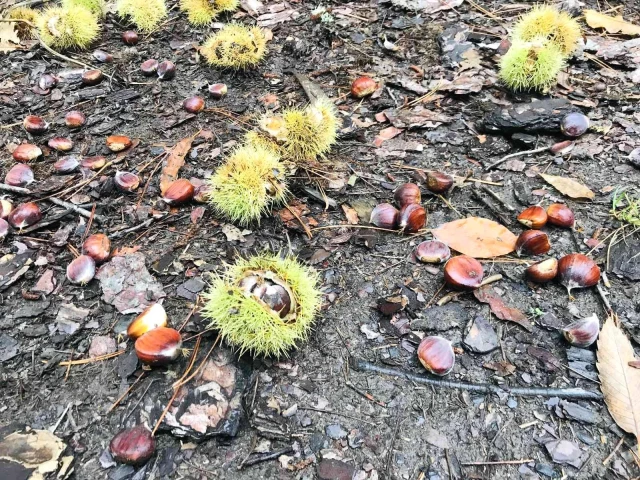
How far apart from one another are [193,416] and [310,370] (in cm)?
44

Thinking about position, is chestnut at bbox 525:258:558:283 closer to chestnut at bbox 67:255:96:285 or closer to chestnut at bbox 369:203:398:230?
chestnut at bbox 369:203:398:230

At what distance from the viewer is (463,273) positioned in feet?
6.41

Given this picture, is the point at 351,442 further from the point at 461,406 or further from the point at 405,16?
the point at 405,16

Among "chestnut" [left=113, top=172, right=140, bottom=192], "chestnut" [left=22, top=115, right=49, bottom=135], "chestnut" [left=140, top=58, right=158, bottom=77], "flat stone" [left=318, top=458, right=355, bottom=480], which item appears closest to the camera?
"flat stone" [left=318, top=458, right=355, bottom=480]

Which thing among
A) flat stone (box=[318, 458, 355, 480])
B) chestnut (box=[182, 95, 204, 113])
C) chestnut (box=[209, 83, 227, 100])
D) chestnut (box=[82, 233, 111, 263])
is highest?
chestnut (box=[209, 83, 227, 100])

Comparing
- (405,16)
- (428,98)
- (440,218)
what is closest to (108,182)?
(440,218)

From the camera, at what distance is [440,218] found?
2289 mm

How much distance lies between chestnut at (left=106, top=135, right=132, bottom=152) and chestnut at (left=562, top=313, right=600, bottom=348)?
2421 millimetres

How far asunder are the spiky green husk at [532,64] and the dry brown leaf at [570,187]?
0.70 meters

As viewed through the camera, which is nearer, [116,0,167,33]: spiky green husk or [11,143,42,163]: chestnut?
[11,143,42,163]: chestnut

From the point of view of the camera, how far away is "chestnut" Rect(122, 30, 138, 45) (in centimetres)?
354

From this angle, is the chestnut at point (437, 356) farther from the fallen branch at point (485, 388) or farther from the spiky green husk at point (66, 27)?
the spiky green husk at point (66, 27)

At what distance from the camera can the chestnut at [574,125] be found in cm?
258

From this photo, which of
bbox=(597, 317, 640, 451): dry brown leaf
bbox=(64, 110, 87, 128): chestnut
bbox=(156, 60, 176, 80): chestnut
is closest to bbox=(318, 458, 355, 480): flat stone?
bbox=(597, 317, 640, 451): dry brown leaf
